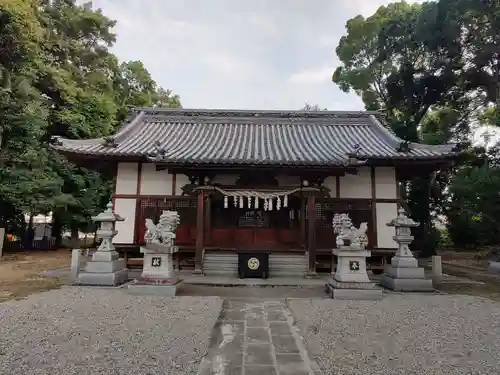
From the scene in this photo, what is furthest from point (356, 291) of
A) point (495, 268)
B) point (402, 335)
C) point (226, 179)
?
point (495, 268)

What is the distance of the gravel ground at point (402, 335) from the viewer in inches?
152

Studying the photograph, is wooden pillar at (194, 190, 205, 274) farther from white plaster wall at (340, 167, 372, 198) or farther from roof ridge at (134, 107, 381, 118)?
roof ridge at (134, 107, 381, 118)

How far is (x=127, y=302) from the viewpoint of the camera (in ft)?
23.1

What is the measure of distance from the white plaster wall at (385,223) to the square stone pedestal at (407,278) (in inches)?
Answer: 115

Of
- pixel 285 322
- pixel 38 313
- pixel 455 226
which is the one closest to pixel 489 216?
pixel 455 226

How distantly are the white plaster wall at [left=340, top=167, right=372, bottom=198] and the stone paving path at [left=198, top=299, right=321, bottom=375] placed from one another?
7026 millimetres

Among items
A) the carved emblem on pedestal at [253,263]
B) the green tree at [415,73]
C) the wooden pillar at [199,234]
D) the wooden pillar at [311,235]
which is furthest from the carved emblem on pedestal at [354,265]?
the green tree at [415,73]

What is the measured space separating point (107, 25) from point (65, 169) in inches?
484

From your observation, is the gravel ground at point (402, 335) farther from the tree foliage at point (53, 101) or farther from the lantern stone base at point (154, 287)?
the tree foliage at point (53, 101)

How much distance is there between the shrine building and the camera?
11461 mm

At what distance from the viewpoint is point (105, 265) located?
9.21 metres

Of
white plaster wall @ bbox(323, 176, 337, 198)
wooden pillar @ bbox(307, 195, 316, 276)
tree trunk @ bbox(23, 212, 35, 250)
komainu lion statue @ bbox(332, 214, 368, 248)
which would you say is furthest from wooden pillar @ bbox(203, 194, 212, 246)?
tree trunk @ bbox(23, 212, 35, 250)

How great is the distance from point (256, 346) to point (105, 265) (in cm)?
616

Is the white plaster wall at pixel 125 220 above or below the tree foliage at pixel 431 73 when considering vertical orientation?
below
